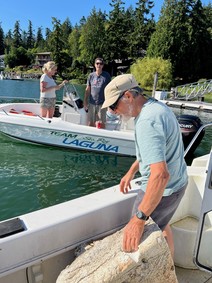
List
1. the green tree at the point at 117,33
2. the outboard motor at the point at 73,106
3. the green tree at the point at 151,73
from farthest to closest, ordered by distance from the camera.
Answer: the green tree at the point at 117,33 → the green tree at the point at 151,73 → the outboard motor at the point at 73,106

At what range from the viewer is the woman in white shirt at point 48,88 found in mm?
6738

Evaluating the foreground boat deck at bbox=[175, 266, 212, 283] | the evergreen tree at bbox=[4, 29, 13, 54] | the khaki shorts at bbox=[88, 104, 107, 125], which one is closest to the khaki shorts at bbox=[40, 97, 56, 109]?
the khaki shorts at bbox=[88, 104, 107, 125]

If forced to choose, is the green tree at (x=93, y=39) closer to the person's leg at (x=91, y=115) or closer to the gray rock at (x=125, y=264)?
the person's leg at (x=91, y=115)

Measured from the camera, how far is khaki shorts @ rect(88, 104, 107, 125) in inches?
277

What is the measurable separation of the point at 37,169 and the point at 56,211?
448cm

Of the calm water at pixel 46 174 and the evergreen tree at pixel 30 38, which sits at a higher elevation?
the evergreen tree at pixel 30 38

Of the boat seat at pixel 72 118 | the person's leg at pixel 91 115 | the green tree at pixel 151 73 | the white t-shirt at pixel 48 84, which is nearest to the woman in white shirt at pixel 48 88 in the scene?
the white t-shirt at pixel 48 84

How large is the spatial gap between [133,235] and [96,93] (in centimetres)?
547

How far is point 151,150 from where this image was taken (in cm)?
149

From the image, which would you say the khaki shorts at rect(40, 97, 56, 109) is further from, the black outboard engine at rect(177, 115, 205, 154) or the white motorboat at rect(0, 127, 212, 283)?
the white motorboat at rect(0, 127, 212, 283)

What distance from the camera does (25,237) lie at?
164 cm

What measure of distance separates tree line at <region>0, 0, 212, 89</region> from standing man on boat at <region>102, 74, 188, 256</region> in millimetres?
34284

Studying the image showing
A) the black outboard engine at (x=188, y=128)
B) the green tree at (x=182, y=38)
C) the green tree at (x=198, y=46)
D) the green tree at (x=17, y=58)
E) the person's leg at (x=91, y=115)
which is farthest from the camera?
the green tree at (x=17, y=58)

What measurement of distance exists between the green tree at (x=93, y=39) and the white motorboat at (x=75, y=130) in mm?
53540
